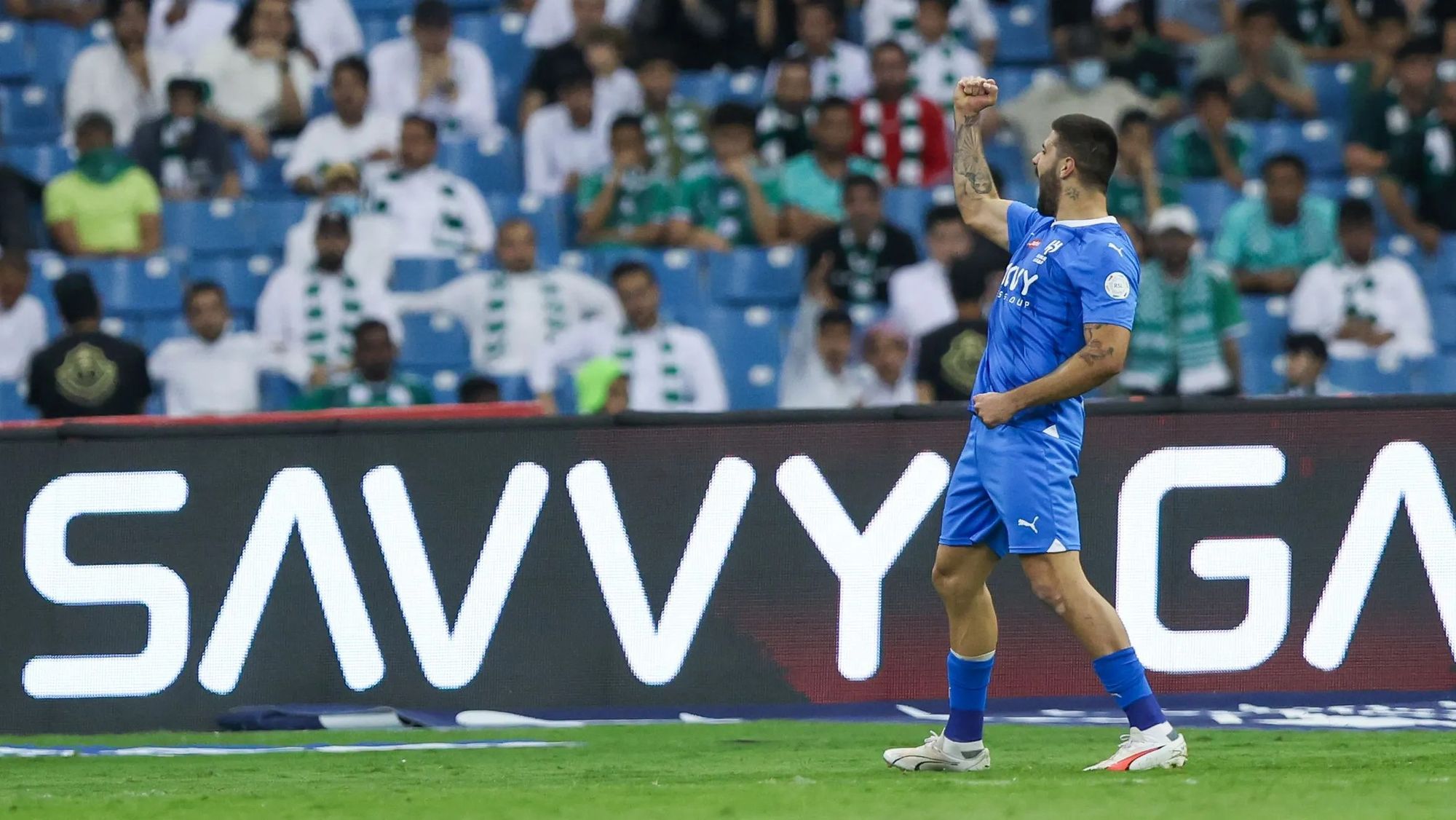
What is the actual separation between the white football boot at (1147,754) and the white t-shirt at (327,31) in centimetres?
903

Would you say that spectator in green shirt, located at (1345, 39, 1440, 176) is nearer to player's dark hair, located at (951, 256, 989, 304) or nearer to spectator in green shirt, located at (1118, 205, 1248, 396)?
spectator in green shirt, located at (1118, 205, 1248, 396)

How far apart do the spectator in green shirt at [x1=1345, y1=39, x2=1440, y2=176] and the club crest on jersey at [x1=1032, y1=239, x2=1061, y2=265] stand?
7038 mm

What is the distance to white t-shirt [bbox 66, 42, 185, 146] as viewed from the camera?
43.0 ft

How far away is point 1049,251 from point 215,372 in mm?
6523

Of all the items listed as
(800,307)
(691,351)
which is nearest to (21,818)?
(691,351)

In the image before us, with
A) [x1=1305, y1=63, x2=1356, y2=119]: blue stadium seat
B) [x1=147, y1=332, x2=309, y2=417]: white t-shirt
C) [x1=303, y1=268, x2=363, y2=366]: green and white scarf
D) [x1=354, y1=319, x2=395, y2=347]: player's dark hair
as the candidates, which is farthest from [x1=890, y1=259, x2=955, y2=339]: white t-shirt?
[x1=1305, y1=63, x2=1356, y2=119]: blue stadium seat

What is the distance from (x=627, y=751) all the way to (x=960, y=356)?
3908mm

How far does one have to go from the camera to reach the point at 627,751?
7.21 metres

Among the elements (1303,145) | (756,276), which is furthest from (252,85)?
(1303,145)

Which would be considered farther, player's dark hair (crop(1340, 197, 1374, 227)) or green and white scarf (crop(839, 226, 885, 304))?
green and white scarf (crop(839, 226, 885, 304))

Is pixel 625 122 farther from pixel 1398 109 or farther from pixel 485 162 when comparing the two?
pixel 1398 109

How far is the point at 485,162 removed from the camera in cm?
1289

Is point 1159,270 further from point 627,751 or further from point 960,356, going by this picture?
point 627,751

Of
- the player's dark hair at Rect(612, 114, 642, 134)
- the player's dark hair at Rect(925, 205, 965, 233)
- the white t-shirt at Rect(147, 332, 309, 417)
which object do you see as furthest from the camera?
the player's dark hair at Rect(612, 114, 642, 134)
